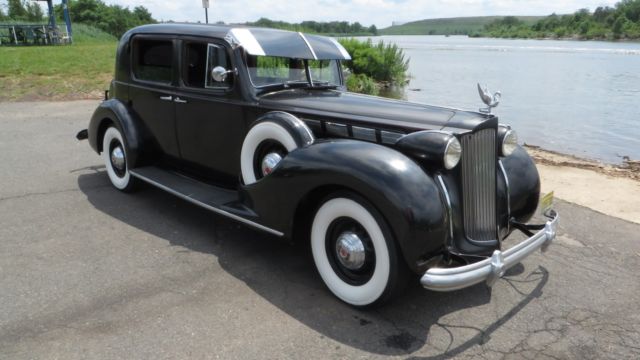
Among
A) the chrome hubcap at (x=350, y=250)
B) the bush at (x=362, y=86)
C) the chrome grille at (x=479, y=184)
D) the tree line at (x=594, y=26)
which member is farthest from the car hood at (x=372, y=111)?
the tree line at (x=594, y=26)

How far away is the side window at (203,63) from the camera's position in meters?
4.25

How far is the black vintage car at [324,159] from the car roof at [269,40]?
0.05 ft

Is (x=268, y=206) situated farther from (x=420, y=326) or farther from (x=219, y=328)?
(x=420, y=326)

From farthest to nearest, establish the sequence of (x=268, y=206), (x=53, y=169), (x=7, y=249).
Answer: (x=53, y=169) < (x=7, y=249) < (x=268, y=206)

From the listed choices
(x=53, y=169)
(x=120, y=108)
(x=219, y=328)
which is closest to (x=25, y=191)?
(x=53, y=169)

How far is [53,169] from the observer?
630 cm

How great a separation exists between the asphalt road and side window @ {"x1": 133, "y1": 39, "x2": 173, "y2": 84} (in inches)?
53.5

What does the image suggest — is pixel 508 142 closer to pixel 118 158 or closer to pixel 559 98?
pixel 118 158

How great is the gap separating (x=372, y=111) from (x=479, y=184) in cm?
94

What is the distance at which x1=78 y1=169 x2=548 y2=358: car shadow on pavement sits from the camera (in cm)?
292

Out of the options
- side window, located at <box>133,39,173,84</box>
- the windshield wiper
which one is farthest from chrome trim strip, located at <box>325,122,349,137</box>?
side window, located at <box>133,39,173,84</box>

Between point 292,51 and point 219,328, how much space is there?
2.47 m

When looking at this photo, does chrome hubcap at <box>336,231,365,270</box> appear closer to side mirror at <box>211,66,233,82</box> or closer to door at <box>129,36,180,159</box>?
side mirror at <box>211,66,233,82</box>

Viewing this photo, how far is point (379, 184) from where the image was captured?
286 centimetres
